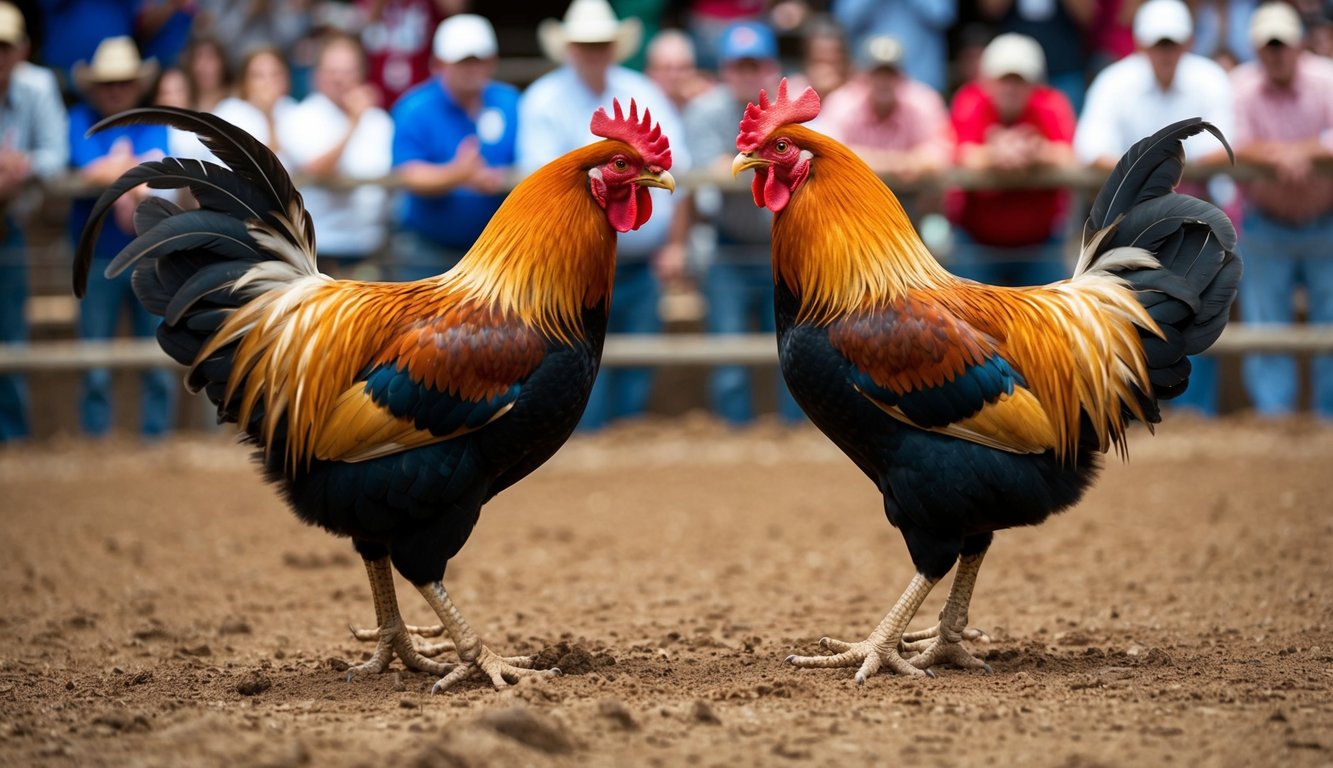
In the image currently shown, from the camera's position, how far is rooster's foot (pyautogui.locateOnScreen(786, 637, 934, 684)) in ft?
17.0

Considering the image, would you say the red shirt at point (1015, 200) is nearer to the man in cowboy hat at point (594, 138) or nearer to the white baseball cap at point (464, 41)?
the man in cowboy hat at point (594, 138)

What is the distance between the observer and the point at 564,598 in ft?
22.8

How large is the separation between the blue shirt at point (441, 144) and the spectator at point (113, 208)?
162 cm

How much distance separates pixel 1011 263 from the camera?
1035cm

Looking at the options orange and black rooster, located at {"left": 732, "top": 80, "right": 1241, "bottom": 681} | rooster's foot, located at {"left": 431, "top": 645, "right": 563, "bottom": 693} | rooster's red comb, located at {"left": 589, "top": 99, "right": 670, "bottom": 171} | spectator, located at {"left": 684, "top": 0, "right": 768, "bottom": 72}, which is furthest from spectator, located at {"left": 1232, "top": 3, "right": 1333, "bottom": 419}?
rooster's foot, located at {"left": 431, "top": 645, "right": 563, "bottom": 693}

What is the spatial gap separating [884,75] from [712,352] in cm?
225

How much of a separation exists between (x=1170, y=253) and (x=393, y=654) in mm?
3143

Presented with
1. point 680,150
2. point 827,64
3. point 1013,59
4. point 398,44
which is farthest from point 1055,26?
point 398,44

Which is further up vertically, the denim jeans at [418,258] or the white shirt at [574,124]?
the white shirt at [574,124]

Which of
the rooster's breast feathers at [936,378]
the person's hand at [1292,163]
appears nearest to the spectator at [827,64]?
the person's hand at [1292,163]

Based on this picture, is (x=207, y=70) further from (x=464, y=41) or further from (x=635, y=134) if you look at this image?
(x=635, y=134)

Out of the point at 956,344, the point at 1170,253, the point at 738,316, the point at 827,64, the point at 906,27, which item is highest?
the point at 906,27

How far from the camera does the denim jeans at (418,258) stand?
10.3m

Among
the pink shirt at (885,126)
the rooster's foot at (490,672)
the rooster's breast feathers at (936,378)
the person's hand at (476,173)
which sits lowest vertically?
the rooster's foot at (490,672)
